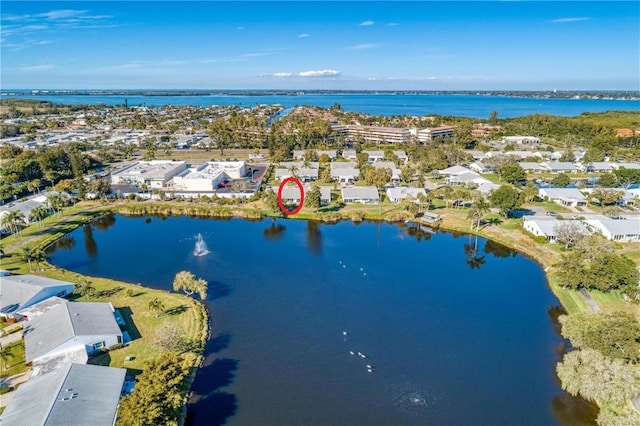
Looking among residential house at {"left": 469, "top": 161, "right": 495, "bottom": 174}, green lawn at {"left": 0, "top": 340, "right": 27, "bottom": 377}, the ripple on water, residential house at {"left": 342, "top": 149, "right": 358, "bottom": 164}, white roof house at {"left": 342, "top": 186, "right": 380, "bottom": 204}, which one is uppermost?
residential house at {"left": 342, "top": 149, "right": 358, "bottom": 164}

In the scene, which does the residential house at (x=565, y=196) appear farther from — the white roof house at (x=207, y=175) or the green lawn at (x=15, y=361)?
the green lawn at (x=15, y=361)

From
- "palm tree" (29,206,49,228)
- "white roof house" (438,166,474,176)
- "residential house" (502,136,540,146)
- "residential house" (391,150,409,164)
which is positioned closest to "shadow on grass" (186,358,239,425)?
"palm tree" (29,206,49,228)

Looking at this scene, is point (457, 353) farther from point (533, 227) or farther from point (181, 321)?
point (533, 227)

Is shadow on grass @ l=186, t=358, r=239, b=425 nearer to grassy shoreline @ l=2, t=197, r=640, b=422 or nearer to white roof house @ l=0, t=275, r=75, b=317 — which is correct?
grassy shoreline @ l=2, t=197, r=640, b=422

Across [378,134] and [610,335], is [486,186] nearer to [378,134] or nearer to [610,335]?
[610,335]

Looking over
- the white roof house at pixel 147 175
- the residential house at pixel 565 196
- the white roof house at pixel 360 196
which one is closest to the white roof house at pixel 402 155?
the white roof house at pixel 360 196
